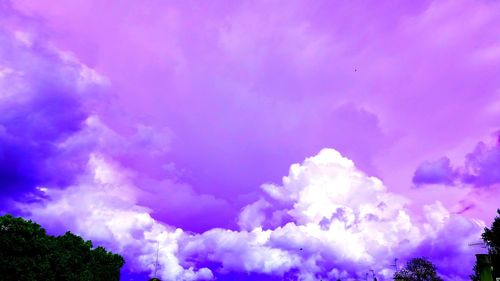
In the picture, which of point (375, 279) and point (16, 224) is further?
point (375, 279)

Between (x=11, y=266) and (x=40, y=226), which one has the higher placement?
(x=40, y=226)

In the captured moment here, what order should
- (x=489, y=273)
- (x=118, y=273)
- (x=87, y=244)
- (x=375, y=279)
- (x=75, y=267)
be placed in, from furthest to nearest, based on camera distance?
(x=375, y=279)
(x=118, y=273)
(x=87, y=244)
(x=75, y=267)
(x=489, y=273)

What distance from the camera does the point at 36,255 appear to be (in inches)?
1660

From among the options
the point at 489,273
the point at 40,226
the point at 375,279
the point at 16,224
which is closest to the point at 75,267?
the point at 40,226

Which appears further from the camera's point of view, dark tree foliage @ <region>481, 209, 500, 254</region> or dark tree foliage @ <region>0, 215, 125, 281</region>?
dark tree foliage @ <region>481, 209, 500, 254</region>

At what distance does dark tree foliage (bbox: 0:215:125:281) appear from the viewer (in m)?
39.3

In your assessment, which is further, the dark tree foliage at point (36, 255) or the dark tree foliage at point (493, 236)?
the dark tree foliage at point (493, 236)

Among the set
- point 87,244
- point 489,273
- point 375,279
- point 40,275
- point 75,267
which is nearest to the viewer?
point 489,273

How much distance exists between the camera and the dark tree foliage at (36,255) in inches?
1549

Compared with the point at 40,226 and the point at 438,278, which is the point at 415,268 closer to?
the point at 438,278

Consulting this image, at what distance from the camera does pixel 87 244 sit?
55.8m

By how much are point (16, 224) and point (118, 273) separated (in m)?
24.4

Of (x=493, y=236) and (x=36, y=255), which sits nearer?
(x=36, y=255)

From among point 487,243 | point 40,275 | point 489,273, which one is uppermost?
point 487,243
